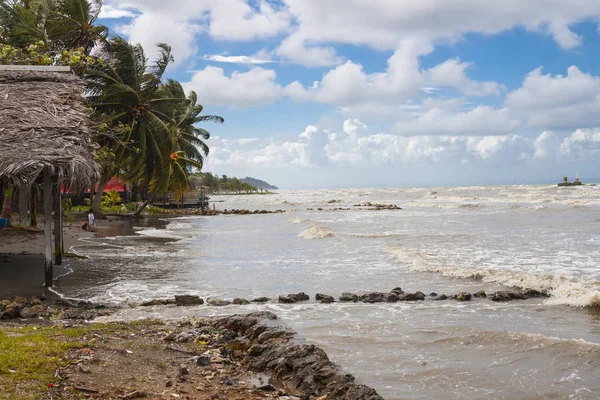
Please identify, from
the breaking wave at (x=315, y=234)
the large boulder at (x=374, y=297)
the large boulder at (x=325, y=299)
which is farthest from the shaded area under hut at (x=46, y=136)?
the breaking wave at (x=315, y=234)

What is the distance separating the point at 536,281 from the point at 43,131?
38.6ft

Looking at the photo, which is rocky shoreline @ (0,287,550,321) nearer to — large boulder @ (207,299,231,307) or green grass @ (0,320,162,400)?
large boulder @ (207,299,231,307)

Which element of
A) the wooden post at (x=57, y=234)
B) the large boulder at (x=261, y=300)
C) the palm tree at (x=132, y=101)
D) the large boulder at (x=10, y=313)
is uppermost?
the palm tree at (x=132, y=101)

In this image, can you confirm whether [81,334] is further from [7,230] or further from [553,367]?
[7,230]

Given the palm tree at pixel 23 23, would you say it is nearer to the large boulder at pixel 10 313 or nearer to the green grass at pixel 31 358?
the large boulder at pixel 10 313

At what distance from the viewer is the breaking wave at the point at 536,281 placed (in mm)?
11484

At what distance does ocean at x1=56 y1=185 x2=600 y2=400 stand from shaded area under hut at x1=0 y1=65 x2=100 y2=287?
243cm

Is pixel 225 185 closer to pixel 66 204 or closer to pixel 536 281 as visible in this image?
pixel 66 204

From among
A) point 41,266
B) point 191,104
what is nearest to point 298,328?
point 41,266

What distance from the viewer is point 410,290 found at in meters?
13.2

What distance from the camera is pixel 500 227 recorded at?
101 ft

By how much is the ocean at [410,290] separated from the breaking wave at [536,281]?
0.04 meters

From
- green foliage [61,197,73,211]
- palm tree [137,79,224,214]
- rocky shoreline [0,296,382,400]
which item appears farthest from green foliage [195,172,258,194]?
rocky shoreline [0,296,382,400]

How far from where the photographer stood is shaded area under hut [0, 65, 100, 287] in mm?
11047
